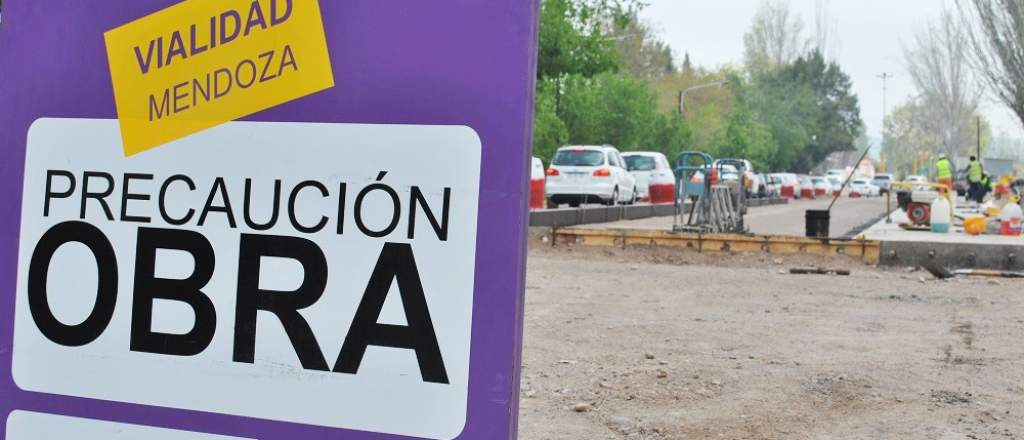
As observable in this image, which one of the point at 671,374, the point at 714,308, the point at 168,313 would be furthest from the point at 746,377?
the point at 168,313

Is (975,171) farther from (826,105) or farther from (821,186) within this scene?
(826,105)

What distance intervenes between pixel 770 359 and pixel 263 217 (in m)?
6.36

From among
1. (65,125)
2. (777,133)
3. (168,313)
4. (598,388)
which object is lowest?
(598,388)

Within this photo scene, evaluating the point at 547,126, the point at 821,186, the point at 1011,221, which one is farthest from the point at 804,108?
the point at 1011,221

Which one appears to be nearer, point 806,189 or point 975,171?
point 975,171

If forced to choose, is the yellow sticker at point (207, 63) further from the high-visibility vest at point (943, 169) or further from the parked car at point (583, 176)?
the high-visibility vest at point (943, 169)

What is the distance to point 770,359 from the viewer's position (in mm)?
7402

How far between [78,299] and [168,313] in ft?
0.40

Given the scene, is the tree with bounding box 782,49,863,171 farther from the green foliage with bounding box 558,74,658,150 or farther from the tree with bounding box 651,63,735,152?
the green foliage with bounding box 558,74,658,150

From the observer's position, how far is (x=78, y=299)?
144cm

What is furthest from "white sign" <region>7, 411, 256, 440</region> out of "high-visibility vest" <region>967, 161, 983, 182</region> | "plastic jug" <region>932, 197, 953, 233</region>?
"high-visibility vest" <region>967, 161, 983, 182</region>

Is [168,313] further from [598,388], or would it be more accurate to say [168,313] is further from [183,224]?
[598,388]

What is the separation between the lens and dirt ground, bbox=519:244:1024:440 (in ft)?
18.1

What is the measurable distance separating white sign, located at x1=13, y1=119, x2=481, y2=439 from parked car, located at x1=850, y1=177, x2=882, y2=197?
78.0 metres
